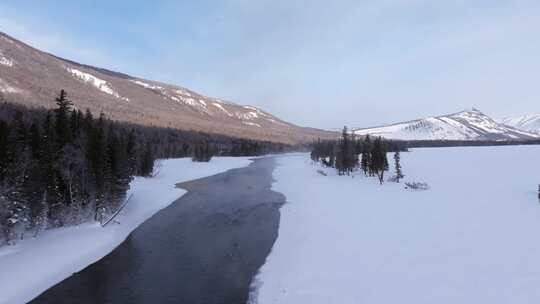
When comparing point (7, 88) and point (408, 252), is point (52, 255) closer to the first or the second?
point (408, 252)

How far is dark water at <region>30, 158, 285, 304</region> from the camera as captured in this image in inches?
563

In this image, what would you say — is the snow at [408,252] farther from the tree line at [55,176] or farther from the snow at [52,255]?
the tree line at [55,176]

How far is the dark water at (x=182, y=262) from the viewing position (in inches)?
563

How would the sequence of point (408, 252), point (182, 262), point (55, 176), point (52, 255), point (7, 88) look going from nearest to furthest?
point (408, 252), point (182, 262), point (52, 255), point (55, 176), point (7, 88)

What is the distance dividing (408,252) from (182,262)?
12.6m

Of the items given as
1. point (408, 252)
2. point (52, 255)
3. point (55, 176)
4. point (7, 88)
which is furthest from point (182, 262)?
point (7, 88)

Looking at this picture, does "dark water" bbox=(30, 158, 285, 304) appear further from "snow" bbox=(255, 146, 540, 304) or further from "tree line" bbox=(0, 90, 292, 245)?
"tree line" bbox=(0, 90, 292, 245)

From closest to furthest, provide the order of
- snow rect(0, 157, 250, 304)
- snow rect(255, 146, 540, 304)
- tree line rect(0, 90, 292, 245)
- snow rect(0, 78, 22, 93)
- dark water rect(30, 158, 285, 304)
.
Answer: snow rect(255, 146, 540, 304)
dark water rect(30, 158, 285, 304)
snow rect(0, 157, 250, 304)
tree line rect(0, 90, 292, 245)
snow rect(0, 78, 22, 93)

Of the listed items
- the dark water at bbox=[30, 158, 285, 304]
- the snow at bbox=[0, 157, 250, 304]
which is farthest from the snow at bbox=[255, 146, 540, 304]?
the snow at bbox=[0, 157, 250, 304]

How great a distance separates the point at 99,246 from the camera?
68.4 feet

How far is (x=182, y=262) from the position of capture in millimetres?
18172

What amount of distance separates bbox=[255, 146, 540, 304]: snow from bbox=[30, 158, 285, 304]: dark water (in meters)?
1.50

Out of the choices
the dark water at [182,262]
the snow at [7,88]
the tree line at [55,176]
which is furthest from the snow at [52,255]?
the snow at [7,88]

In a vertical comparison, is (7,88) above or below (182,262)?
above
